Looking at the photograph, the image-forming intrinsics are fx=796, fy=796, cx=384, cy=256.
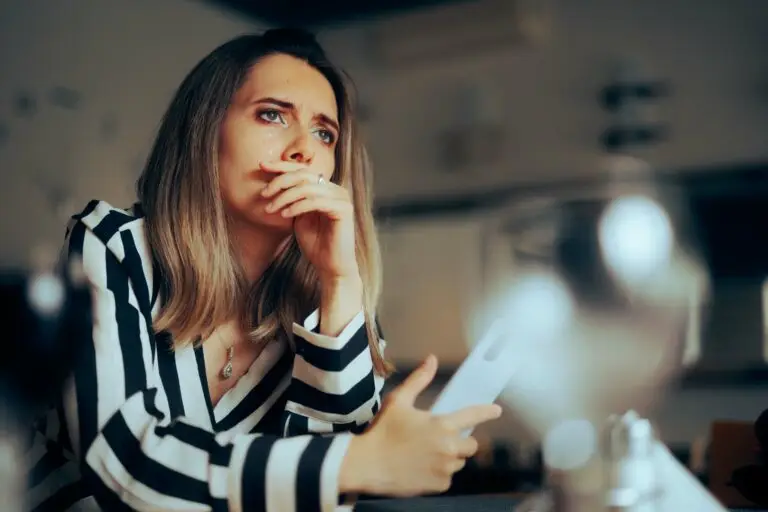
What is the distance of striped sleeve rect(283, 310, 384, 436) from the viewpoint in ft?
2.55

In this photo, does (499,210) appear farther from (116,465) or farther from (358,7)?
(116,465)

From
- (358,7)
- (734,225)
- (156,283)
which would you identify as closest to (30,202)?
(156,283)

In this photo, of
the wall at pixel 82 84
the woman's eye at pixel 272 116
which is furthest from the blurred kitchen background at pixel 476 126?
the woman's eye at pixel 272 116

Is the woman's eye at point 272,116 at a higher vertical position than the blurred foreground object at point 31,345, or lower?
higher

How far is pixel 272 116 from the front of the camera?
821 millimetres

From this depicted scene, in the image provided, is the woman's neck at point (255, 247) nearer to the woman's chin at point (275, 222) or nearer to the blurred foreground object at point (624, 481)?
the woman's chin at point (275, 222)

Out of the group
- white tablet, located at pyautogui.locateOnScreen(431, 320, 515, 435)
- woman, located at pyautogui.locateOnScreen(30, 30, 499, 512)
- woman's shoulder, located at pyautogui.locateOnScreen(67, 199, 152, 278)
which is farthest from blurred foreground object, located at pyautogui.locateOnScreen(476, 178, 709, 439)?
woman's shoulder, located at pyautogui.locateOnScreen(67, 199, 152, 278)

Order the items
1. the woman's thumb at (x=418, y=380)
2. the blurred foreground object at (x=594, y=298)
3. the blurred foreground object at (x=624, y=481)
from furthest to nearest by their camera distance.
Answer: the blurred foreground object at (x=594, y=298), the woman's thumb at (x=418, y=380), the blurred foreground object at (x=624, y=481)

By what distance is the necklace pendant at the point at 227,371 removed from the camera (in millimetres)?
805

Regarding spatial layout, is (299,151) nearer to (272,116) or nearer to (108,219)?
(272,116)

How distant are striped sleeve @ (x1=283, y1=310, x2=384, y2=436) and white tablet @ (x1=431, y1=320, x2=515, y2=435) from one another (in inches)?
2.9

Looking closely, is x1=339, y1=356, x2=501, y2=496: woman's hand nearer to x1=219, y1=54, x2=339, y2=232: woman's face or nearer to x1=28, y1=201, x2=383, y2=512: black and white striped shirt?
x1=28, y1=201, x2=383, y2=512: black and white striped shirt

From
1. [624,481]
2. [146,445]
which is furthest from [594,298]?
[146,445]

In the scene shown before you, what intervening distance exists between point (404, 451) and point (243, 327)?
0.74 feet
